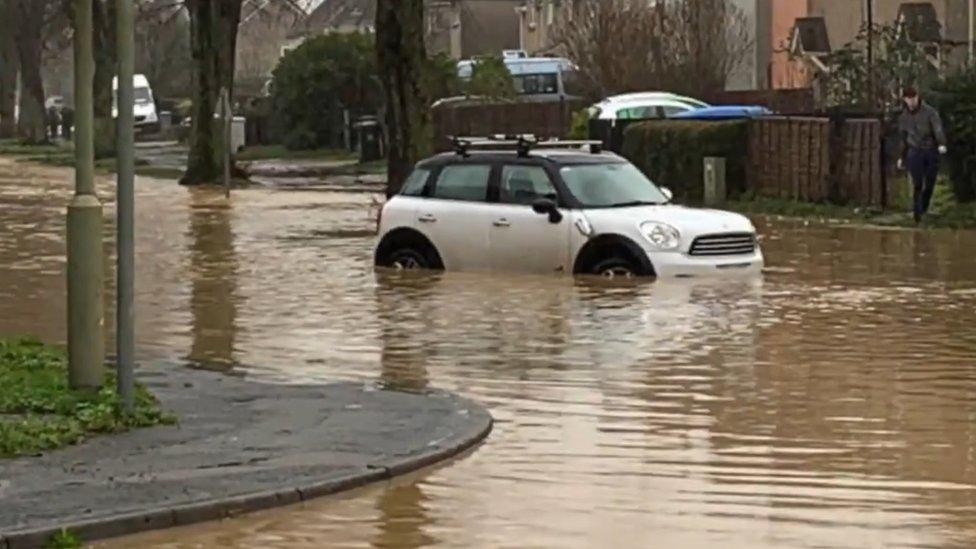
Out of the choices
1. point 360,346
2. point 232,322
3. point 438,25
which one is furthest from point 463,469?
point 438,25

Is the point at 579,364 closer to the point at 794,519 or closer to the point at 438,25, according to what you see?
the point at 794,519

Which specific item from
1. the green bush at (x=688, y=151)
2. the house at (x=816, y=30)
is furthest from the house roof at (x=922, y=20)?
the green bush at (x=688, y=151)

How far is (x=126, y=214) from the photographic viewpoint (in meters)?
12.8

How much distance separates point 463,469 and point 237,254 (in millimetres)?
17524

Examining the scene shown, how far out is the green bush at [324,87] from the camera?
6309 centimetres

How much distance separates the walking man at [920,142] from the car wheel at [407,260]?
908 centimetres

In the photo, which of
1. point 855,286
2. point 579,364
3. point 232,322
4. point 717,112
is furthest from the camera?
point 717,112

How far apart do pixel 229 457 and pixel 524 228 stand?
39.4ft

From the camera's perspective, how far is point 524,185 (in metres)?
23.5

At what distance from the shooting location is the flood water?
33.7 feet

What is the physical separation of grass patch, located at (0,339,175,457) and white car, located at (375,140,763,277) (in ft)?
27.9

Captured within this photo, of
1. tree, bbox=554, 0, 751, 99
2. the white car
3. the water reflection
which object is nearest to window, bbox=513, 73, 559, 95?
tree, bbox=554, 0, 751, 99

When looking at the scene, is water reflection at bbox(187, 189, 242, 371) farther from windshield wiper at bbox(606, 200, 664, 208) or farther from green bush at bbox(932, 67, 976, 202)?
green bush at bbox(932, 67, 976, 202)

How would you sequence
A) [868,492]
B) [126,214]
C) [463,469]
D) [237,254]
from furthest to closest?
[237,254], [126,214], [463,469], [868,492]
